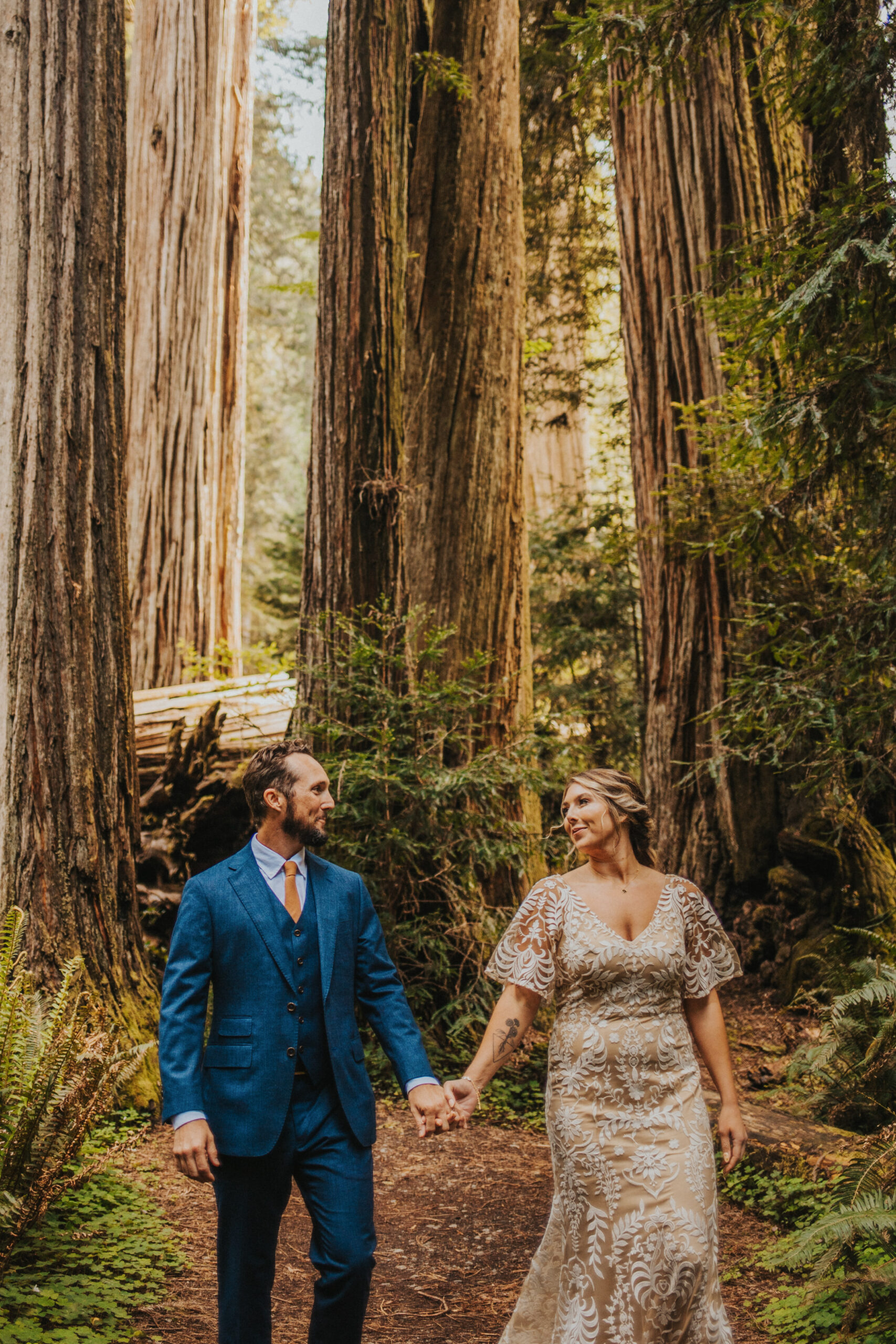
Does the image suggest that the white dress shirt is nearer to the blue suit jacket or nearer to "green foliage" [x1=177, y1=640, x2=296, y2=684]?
the blue suit jacket

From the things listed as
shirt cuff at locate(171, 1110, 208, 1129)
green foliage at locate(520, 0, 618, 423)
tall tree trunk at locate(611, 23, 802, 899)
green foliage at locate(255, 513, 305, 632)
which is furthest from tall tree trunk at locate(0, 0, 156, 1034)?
green foliage at locate(255, 513, 305, 632)

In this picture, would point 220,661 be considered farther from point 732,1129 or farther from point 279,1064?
point 732,1129

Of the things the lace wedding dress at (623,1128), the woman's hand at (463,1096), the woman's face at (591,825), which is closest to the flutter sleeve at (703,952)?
the lace wedding dress at (623,1128)

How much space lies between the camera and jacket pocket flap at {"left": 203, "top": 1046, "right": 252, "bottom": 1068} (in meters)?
2.99

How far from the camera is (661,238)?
10.0m

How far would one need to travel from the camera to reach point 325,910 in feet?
10.6

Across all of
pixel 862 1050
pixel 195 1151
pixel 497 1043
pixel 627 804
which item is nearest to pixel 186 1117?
pixel 195 1151

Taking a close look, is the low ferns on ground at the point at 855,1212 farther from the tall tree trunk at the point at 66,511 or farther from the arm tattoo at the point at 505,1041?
the tall tree trunk at the point at 66,511

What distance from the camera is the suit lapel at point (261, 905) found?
10.1ft

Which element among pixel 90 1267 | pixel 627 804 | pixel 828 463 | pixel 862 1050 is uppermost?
pixel 828 463

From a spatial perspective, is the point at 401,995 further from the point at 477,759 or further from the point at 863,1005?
the point at 477,759

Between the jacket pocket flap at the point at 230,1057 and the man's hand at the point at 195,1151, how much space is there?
0.19 metres

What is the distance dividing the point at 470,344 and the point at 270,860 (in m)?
7.44

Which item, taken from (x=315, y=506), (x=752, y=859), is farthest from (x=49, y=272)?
(x=752, y=859)
